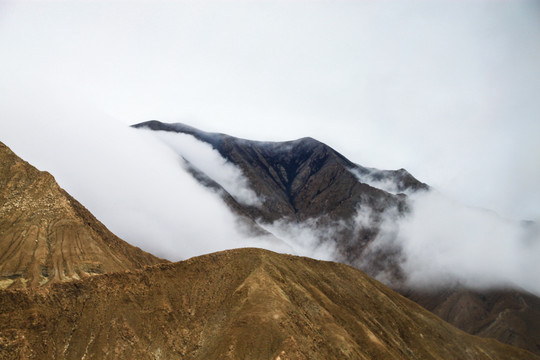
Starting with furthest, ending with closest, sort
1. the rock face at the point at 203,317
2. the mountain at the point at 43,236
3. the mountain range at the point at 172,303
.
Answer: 1. the mountain at the point at 43,236
2. the mountain range at the point at 172,303
3. the rock face at the point at 203,317

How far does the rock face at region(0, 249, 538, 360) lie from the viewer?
5225cm

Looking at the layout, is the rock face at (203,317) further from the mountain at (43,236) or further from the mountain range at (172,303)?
the mountain at (43,236)

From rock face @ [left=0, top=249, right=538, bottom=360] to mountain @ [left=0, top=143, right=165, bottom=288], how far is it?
67.6 feet

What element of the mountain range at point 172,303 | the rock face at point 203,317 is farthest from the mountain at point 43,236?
the rock face at point 203,317

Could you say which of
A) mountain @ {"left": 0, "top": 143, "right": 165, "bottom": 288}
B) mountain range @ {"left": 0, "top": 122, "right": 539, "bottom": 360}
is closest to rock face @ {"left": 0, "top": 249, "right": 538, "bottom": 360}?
mountain range @ {"left": 0, "top": 122, "right": 539, "bottom": 360}

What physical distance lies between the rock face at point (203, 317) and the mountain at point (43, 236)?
20.6m

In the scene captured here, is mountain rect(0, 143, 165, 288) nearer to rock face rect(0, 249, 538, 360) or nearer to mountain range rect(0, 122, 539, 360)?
mountain range rect(0, 122, 539, 360)

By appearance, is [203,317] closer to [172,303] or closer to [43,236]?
[172,303]

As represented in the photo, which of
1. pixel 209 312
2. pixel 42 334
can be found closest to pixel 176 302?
pixel 209 312

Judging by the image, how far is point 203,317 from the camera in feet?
208

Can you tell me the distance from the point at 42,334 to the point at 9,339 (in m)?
4.06

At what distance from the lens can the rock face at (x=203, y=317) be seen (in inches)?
2057

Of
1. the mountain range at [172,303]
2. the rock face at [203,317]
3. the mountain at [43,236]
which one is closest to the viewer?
the rock face at [203,317]

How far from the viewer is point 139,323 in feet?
192
